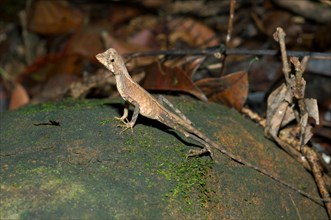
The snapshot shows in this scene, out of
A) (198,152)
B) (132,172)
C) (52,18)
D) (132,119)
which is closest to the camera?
(132,172)

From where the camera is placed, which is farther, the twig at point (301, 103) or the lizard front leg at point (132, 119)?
the twig at point (301, 103)

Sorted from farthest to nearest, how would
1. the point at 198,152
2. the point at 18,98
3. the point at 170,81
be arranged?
the point at 18,98, the point at 170,81, the point at 198,152

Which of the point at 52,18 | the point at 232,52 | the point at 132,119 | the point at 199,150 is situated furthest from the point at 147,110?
the point at 52,18

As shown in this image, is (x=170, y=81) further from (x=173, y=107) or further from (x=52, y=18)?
(x=52, y=18)

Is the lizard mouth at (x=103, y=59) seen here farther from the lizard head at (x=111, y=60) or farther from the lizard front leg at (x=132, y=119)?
the lizard front leg at (x=132, y=119)

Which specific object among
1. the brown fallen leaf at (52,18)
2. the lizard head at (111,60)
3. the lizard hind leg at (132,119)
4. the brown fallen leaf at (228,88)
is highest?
the lizard head at (111,60)

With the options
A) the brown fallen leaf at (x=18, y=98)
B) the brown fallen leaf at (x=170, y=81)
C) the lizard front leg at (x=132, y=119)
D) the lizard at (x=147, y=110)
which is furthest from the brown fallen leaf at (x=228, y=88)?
the brown fallen leaf at (x=18, y=98)

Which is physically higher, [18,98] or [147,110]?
[147,110]
